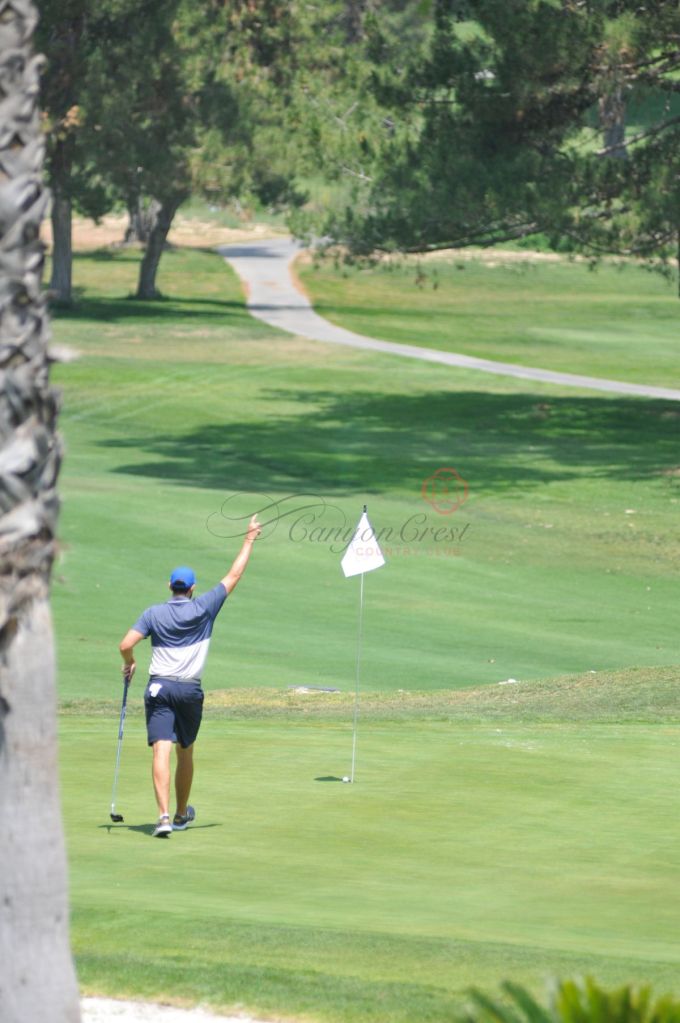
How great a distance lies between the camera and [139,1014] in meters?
7.65

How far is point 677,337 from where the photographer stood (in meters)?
67.1

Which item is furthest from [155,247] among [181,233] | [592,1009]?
[592,1009]

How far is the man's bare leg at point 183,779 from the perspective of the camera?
37.2ft

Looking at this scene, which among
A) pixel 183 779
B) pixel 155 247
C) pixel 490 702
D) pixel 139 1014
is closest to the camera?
pixel 139 1014

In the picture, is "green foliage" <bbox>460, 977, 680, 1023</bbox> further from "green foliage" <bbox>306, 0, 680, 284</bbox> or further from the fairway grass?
"green foliage" <bbox>306, 0, 680, 284</bbox>

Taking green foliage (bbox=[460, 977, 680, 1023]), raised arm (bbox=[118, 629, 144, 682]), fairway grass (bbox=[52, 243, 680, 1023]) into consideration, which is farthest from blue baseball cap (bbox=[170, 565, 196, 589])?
green foliage (bbox=[460, 977, 680, 1023])

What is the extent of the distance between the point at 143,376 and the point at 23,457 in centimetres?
4732

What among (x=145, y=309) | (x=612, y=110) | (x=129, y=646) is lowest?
(x=145, y=309)

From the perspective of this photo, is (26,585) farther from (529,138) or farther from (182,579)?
(529,138)

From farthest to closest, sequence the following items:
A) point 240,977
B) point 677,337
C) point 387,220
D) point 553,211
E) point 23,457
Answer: point 677,337 < point 387,220 < point 553,211 < point 240,977 < point 23,457

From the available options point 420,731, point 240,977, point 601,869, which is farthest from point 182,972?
point 420,731

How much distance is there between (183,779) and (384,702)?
6.78 m

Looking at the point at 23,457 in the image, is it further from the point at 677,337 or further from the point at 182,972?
the point at 677,337

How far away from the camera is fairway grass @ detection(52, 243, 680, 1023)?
8492 mm
